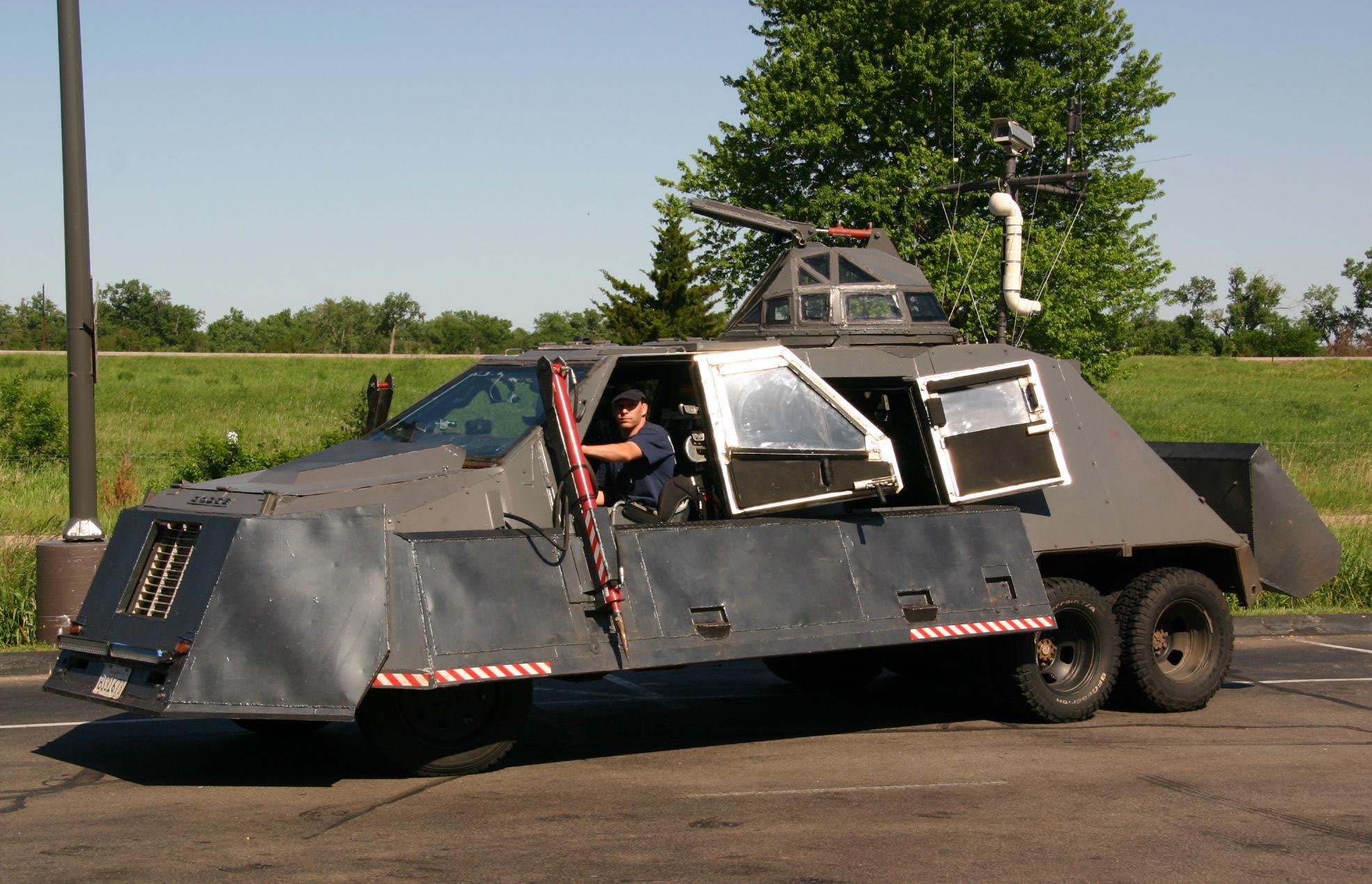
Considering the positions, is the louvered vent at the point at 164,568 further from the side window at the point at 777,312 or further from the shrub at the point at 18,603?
the side window at the point at 777,312

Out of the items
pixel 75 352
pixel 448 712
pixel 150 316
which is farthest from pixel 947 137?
pixel 150 316

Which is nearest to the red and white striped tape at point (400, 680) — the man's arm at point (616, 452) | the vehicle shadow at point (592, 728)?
the vehicle shadow at point (592, 728)

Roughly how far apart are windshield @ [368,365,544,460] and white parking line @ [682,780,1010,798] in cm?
214

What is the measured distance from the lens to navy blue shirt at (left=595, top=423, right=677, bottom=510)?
864 centimetres

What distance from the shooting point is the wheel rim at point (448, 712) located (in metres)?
7.64

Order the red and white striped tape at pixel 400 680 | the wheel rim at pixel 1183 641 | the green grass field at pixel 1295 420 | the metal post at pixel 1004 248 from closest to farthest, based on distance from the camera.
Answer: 1. the red and white striped tape at pixel 400 680
2. the wheel rim at pixel 1183 641
3. the metal post at pixel 1004 248
4. the green grass field at pixel 1295 420

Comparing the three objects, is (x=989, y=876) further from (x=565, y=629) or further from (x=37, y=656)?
(x=37, y=656)

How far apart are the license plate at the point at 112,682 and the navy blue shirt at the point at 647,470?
2853 mm

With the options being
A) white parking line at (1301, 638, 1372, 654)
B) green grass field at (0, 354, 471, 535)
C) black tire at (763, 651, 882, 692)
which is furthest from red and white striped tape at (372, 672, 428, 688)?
green grass field at (0, 354, 471, 535)

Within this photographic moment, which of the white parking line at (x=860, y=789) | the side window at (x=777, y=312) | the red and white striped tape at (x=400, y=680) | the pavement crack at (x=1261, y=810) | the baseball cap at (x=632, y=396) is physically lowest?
the pavement crack at (x=1261, y=810)

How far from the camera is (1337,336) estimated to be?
93.8 metres

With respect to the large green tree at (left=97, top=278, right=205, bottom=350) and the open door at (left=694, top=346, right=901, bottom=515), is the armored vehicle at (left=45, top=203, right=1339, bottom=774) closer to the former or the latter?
the open door at (left=694, top=346, right=901, bottom=515)

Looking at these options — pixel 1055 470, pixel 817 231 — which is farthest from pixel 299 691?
pixel 817 231

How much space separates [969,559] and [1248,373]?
6379cm
